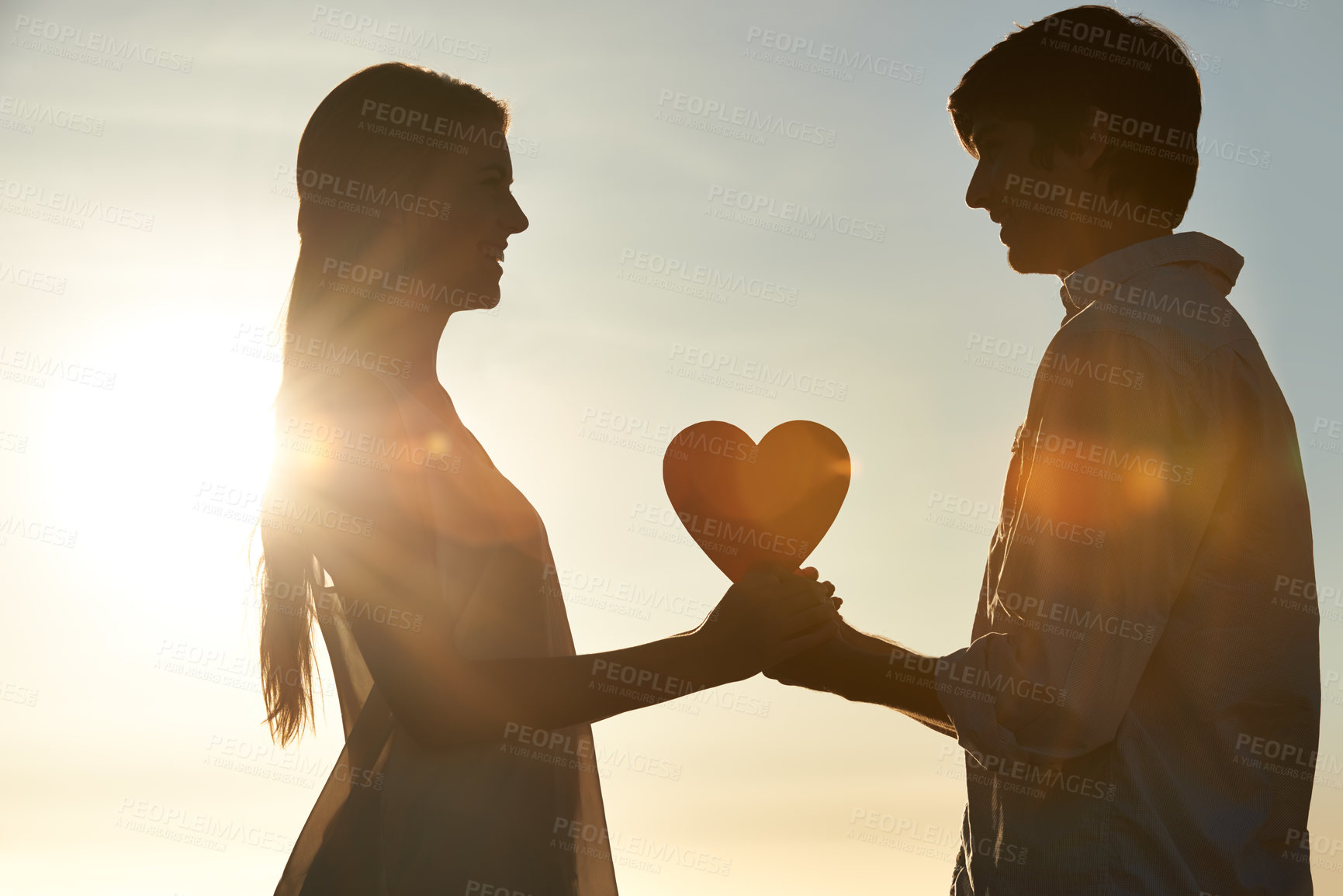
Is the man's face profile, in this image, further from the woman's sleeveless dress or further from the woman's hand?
the woman's sleeveless dress

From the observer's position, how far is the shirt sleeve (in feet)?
7.97

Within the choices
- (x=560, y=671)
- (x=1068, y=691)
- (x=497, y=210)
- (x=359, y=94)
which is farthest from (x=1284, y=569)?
(x=359, y=94)

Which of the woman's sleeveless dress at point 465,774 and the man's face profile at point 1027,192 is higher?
the man's face profile at point 1027,192

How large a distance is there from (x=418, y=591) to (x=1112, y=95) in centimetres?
246

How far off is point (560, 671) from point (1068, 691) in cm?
135

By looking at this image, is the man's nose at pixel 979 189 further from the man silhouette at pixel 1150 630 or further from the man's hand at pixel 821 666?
the man's hand at pixel 821 666

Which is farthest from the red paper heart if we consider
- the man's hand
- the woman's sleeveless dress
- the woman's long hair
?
the woman's long hair

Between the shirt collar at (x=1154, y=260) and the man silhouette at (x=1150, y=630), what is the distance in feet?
0.04

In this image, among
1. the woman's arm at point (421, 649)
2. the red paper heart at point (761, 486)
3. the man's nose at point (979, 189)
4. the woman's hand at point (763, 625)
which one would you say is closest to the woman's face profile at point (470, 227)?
the woman's arm at point (421, 649)

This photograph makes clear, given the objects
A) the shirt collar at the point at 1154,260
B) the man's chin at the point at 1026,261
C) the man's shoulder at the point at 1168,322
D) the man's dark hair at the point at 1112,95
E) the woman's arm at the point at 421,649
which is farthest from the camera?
the man's chin at the point at 1026,261

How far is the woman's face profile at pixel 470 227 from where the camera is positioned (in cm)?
362

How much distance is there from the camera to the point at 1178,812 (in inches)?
95.0

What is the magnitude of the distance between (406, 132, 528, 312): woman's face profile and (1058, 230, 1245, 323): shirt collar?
77.0 inches

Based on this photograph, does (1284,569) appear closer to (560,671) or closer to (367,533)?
(560,671)
